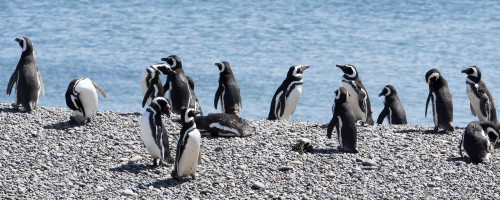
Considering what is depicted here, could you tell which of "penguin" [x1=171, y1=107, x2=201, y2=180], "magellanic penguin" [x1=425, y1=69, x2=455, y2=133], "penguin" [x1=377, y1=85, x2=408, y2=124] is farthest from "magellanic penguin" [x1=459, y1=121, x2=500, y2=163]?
"penguin" [x1=171, y1=107, x2=201, y2=180]

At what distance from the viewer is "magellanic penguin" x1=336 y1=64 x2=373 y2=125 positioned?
819 centimetres

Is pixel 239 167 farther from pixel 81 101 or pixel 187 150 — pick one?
pixel 81 101

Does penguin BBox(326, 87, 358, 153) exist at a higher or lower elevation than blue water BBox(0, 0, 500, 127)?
higher

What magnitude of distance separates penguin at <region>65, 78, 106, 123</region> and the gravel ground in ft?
0.32

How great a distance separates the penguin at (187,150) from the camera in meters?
5.75

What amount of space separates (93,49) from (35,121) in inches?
308

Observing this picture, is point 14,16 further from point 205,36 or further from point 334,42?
point 334,42

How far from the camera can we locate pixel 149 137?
20.0 feet

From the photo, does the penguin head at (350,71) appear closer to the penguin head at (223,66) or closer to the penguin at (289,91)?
the penguin at (289,91)

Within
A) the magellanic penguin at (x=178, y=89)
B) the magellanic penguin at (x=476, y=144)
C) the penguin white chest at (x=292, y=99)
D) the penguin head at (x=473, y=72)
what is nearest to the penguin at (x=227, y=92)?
the magellanic penguin at (x=178, y=89)

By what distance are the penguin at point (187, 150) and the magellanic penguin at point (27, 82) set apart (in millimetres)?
2362

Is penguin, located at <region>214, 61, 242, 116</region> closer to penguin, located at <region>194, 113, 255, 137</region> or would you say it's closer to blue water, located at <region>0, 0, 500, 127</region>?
penguin, located at <region>194, 113, 255, 137</region>

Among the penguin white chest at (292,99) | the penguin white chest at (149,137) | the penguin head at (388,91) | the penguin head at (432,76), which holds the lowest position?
the penguin white chest at (292,99)

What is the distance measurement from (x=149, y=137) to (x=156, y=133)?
63mm
